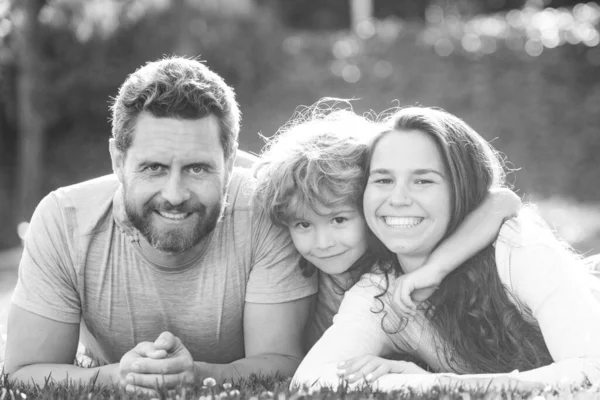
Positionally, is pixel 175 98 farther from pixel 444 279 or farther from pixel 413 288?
pixel 444 279

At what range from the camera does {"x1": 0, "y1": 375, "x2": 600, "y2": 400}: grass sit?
326cm

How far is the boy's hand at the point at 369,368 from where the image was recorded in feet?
11.8

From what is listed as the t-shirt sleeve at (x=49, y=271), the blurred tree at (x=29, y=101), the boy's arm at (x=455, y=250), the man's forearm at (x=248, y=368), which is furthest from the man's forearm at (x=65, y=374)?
the blurred tree at (x=29, y=101)

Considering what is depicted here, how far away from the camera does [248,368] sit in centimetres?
400

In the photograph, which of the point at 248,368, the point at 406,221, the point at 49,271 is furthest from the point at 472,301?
the point at 49,271

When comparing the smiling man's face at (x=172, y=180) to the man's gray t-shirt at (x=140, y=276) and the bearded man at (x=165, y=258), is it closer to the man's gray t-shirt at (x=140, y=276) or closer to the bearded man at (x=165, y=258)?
the bearded man at (x=165, y=258)

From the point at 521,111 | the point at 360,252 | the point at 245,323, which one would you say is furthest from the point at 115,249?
the point at 521,111

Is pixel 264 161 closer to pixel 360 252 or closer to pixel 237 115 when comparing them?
pixel 237 115

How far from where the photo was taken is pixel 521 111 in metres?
14.4

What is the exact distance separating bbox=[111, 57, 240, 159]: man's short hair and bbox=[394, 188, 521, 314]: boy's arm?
44.4 inches

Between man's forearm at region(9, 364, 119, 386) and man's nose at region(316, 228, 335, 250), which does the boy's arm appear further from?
man's forearm at region(9, 364, 119, 386)

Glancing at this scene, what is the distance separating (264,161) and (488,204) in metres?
1.20

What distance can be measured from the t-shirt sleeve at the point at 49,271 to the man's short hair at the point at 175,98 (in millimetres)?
545

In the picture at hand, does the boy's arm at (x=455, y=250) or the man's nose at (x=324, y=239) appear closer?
the boy's arm at (x=455, y=250)
